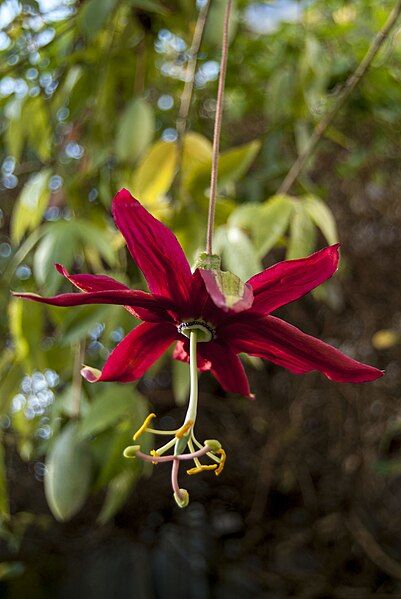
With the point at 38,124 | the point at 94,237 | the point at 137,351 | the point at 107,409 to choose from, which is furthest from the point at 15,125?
the point at 137,351

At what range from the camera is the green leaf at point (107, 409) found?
617 millimetres

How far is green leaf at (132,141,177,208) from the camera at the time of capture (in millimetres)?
700

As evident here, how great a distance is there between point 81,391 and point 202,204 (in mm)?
203

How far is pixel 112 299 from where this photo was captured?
343 millimetres

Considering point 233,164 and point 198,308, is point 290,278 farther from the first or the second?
point 233,164

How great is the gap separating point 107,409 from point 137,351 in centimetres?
24

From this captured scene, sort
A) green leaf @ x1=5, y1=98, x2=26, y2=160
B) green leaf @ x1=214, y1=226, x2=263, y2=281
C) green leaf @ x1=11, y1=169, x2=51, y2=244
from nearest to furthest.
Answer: green leaf @ x1=214, y1=226, x2=263, y2=281 → green leaf @ x1=11, y1=169, x2=51, y2=244 → green leaf @ x1=5, y1=98, x2=26, y2=160

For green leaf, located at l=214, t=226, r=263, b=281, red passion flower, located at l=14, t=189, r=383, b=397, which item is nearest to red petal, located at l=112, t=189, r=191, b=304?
red passion flower, located at l=14, t=189, r=383, b=397

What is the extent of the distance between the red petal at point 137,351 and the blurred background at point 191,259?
13cm

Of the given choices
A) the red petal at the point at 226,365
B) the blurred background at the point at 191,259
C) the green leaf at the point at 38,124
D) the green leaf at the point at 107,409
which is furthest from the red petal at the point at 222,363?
the green leaf at the point at 38,124

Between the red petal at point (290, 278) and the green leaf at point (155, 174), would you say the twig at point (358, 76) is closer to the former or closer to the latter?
the green leaf at point (155, 174)

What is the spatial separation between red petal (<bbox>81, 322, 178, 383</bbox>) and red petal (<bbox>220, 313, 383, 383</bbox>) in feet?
0.11

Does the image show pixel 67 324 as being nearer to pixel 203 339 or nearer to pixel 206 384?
pixel 203 339

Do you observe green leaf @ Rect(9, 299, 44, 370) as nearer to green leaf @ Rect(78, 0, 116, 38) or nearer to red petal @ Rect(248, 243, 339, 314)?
green leaf @ Rect(78, 0, 116, 38)
